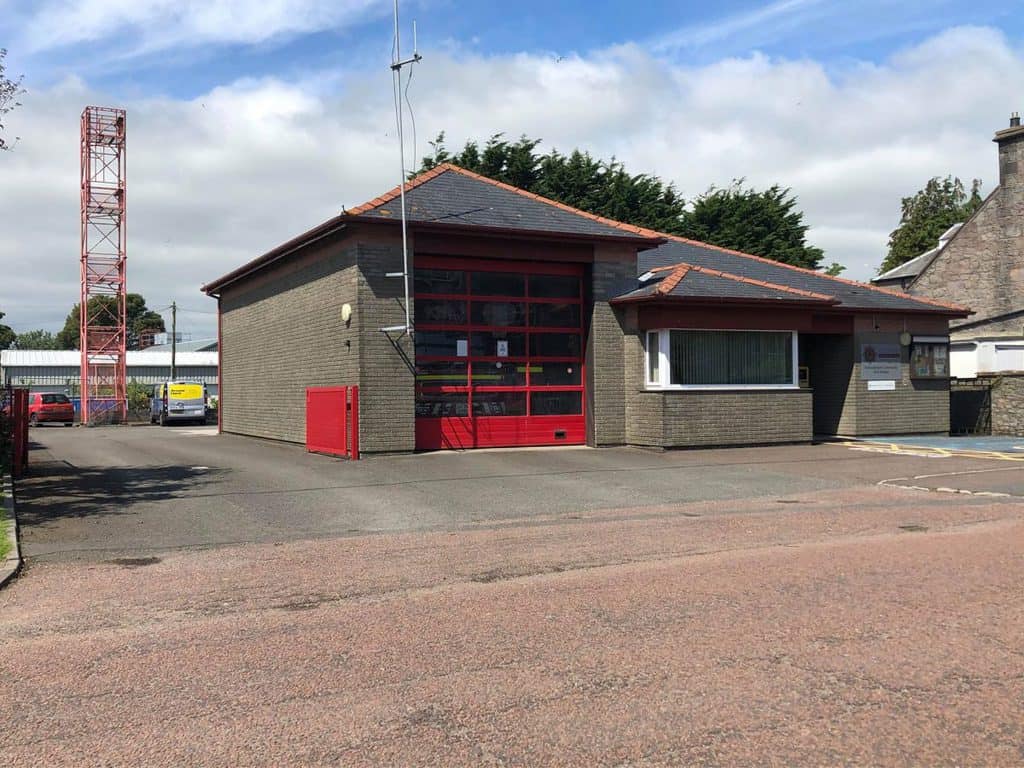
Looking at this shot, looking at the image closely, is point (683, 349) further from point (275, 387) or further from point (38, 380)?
point (38, 380)

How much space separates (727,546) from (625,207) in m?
36.7

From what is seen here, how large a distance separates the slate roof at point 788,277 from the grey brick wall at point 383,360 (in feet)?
20.2

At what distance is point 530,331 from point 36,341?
449ft

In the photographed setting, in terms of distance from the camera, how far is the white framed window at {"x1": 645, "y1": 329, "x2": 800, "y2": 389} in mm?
19094

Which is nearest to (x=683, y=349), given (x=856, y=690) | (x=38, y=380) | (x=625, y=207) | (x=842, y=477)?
(x=842, y=477)

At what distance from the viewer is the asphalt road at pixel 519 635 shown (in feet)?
Result: 13.6

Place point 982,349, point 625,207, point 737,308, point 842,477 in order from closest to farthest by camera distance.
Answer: point 842,477, point 737,308, point 982,349, point 625,207

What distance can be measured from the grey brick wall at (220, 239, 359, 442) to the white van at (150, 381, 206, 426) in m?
15.2

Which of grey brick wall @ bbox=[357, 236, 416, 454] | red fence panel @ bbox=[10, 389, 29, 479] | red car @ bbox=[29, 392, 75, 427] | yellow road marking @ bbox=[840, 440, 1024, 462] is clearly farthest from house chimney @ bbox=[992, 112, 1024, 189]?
red car @ bbox=[29, 392, 75, 427]

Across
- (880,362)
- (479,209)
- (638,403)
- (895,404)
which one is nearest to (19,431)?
(479,209)

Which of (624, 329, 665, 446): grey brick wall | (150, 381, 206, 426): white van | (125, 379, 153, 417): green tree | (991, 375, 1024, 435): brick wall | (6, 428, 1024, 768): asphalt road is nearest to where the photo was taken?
(6, 428, 1024, 768): asphalt road

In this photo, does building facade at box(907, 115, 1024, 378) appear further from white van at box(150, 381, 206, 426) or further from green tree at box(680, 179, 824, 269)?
white van at box(150, 381, 206, 426)

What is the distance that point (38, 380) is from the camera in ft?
265

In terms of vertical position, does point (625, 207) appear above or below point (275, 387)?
above
